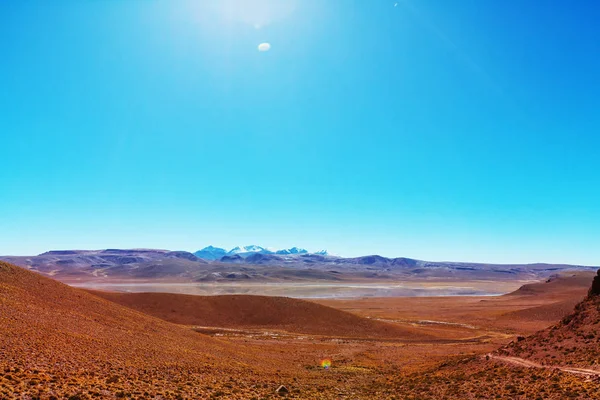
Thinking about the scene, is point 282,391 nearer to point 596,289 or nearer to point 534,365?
point 534,365

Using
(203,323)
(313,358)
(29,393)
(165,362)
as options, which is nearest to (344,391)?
(165,362)

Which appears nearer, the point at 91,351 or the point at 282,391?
the point at 282,391

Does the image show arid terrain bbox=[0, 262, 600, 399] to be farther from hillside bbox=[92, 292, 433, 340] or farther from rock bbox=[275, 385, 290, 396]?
hillside bbox=[92, 292, 433, 340]

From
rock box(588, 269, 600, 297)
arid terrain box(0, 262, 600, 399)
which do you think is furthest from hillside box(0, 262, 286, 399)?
rock box(588, 269, 600, 297)

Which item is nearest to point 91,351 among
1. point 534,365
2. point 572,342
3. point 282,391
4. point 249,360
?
point 282,391

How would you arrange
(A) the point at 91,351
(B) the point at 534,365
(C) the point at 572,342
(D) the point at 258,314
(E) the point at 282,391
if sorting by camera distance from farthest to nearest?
(D) the point at 258,314 < (C) the point at 572,342 < (B) the point at 534,365 < (A) the point at 91,351 < (E) the point at 282,391

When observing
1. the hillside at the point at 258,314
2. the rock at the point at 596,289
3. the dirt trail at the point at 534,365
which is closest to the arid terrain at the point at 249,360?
the dirt trail at the point at 534,365

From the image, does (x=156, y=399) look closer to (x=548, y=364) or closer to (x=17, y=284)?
(x=548, y=364)

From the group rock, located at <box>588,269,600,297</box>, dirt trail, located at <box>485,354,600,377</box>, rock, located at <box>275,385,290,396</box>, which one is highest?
rock, located at <box>588,269,600,297</box>

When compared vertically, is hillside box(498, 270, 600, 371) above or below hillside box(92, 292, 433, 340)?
above

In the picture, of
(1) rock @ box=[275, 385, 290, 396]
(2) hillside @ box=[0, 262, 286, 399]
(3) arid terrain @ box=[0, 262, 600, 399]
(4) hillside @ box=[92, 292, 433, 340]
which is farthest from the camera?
(4) hillside @ box=[92, 292, 433, 340]
